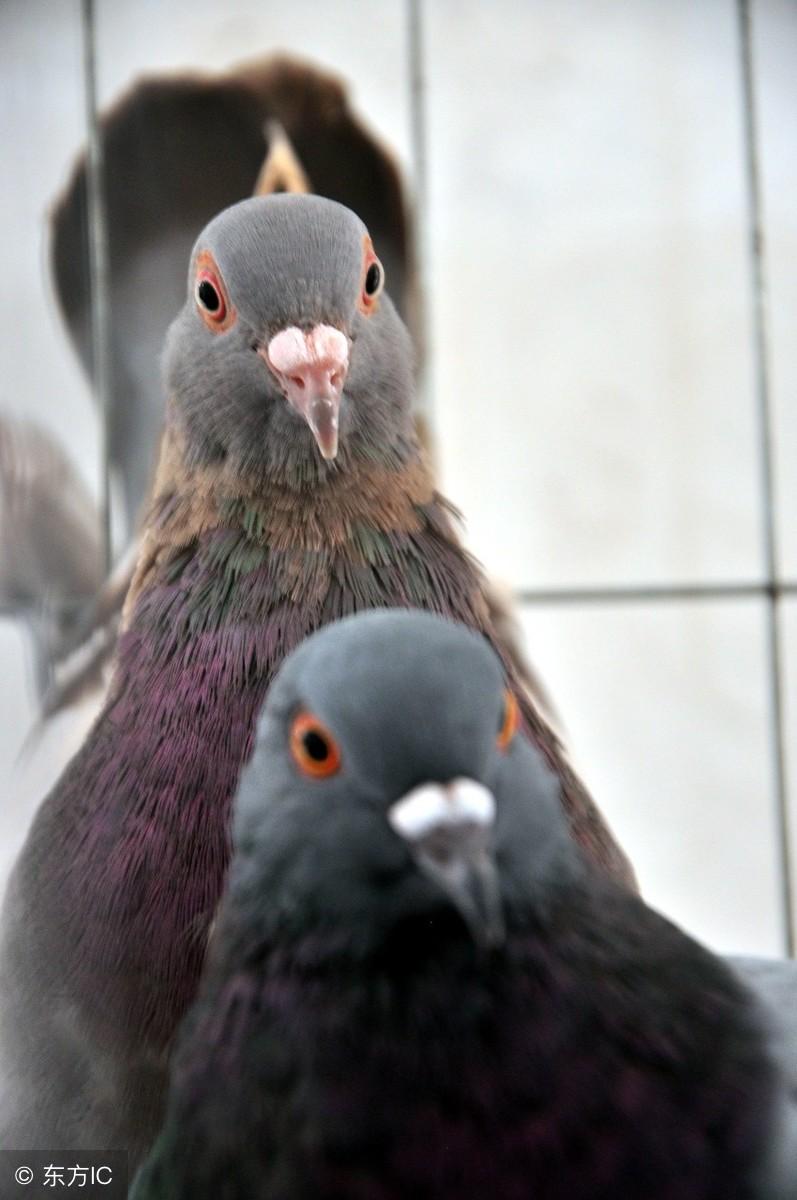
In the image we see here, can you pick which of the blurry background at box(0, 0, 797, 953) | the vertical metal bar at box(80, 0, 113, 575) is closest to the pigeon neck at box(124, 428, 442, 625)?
the vertical metal bar at box(80, 0, 113, 575)

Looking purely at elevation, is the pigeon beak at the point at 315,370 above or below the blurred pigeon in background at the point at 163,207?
below

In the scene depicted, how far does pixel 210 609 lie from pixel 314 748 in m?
0.18

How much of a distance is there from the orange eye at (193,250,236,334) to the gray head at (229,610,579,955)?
0.66 ft

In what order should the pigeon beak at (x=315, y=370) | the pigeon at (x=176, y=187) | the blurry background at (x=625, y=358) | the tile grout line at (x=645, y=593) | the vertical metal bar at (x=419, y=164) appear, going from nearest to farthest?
the pigeon beak at (x=315, y=370), the pigeon at (x=176, y=187), the vertical metal bar at (x=419, y=164), the blurry background at (x=625, y=358), the tile grout line at (x=645, y=593)

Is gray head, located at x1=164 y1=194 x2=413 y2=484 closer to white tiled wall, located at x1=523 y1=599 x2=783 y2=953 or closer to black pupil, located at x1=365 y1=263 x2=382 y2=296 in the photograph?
black pupil, located at x1=365 y1=263 x2=382 y2=296

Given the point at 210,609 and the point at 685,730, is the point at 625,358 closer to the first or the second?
the point at 685,730

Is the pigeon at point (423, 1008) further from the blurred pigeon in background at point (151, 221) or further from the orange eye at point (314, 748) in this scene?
the blurred pigeon in background at point (151, 221)

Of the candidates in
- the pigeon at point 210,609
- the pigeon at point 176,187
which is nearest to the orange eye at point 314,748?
the pigeon at point 210,609

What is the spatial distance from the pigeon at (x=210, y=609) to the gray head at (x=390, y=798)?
88 mm

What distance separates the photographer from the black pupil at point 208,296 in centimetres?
59

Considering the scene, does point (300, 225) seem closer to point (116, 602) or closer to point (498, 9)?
point (116, 602)

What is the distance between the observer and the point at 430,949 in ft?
1.49

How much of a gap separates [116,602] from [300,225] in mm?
319

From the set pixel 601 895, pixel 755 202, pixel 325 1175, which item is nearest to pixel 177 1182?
pixel 325 1175
